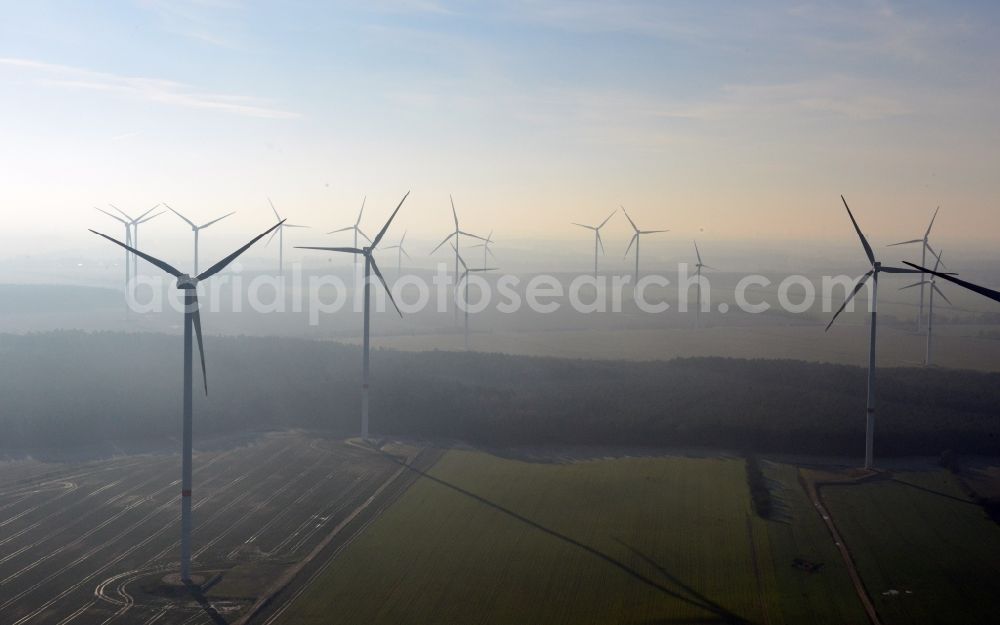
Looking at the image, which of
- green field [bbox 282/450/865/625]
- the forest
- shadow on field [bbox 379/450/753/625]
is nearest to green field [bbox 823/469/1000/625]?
green field [bbox 282/450/865/625]

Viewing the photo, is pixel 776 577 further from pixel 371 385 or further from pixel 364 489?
pixel 371 385

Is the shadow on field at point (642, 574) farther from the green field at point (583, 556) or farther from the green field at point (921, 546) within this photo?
the green field at point (921, 546)

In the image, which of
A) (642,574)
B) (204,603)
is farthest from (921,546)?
(204,603)

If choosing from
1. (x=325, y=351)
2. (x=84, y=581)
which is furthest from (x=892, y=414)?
(x=84, y=581)

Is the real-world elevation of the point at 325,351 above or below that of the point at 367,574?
above

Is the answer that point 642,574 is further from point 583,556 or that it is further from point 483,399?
point 483,399

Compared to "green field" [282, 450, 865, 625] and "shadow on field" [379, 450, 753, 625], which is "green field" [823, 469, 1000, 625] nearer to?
"green field" [282, 450, 865, 625]
